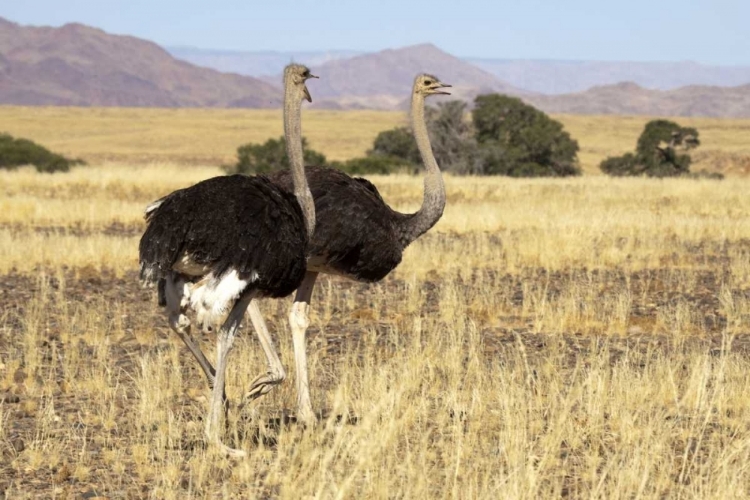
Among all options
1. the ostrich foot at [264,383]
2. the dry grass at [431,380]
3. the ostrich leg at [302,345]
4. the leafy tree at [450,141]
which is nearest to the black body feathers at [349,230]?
the ostrich leg at [302,345]

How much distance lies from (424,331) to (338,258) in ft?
8.86

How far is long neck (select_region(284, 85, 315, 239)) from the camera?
5680 millimetres

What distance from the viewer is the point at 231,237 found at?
17.1 feet

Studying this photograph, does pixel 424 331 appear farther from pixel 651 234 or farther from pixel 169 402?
pixel 651 234

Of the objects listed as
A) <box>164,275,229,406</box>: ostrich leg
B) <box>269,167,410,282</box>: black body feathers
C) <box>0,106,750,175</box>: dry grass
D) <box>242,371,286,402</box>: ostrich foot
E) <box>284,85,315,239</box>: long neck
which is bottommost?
<box>0,106,750,175</box>: dry grass

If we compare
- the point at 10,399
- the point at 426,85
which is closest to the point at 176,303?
the point at 10,399

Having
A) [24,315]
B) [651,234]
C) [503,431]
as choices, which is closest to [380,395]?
[503,431]

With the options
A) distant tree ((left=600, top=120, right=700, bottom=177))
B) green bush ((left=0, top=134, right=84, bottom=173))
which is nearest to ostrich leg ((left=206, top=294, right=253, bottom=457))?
green bush ((left=0, top=134, right=84, bottom=173))

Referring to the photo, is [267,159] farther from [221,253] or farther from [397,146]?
[221,253]

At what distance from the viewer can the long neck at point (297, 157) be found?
5.68 m

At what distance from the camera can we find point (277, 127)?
78188mm

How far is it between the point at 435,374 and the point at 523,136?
27.6 metres

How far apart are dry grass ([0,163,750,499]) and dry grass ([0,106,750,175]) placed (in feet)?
112

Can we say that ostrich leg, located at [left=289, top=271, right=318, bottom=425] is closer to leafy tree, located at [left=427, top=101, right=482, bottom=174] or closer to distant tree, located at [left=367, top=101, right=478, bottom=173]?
distant tree, located at [left=367, top=101, right=478, bottom=173]
